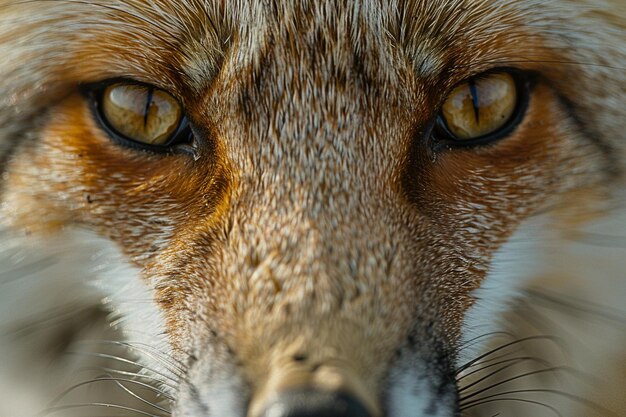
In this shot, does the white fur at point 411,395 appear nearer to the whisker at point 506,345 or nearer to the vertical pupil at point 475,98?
the whisker at point 506,345

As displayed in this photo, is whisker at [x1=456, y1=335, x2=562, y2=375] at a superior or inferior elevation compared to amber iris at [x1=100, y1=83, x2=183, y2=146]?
inferior

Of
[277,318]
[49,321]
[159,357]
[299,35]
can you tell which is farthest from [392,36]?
[49,321]

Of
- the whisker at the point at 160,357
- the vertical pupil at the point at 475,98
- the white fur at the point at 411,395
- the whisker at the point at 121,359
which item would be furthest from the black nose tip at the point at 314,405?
the vertical pupil at the point at 475,98

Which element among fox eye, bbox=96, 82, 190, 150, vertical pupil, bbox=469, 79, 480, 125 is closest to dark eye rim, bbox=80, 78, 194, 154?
fox eye, bbox=96, 82, 190, 150

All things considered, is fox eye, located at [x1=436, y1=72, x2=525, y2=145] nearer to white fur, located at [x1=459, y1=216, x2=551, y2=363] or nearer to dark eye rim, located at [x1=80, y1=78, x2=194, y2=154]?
white fur, located at [x1=459, y1=216, x2=551, y2=363]

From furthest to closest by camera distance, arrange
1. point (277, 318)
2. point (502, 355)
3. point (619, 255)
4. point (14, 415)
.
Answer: point (14, 415) → point (502, 355) → point (619, 255) → point (277, 318)

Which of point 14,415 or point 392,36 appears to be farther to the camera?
point 14,415

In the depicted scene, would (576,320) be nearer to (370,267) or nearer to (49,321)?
(370,267)

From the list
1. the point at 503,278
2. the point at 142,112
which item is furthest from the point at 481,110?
the point at 142,112
